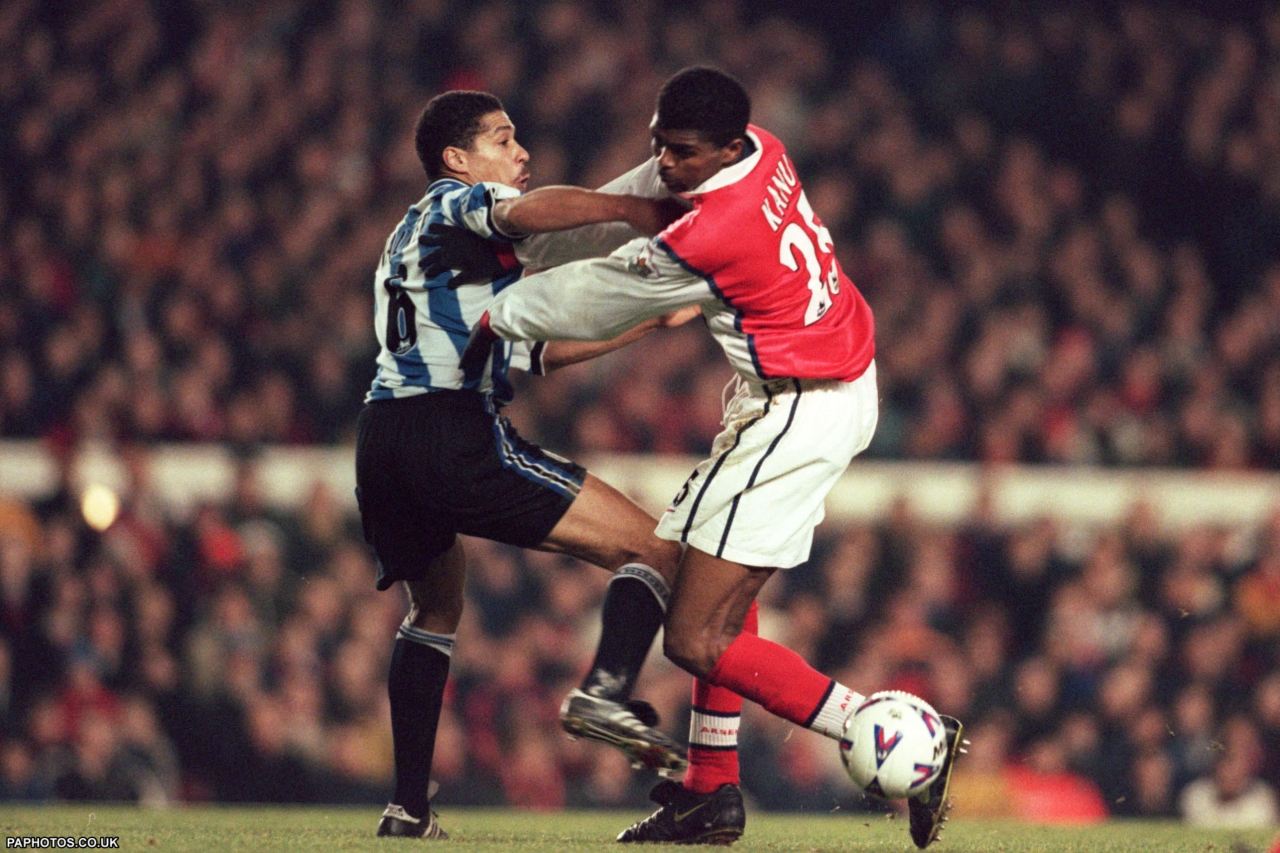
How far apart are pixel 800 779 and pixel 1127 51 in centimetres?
769

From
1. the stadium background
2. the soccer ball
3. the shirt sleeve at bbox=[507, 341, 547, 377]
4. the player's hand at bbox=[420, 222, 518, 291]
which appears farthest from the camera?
the stadium background

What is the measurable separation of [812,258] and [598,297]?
0.66m

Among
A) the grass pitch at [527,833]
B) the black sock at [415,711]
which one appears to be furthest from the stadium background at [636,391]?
the black sock at [415,711]

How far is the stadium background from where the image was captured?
32.7ft

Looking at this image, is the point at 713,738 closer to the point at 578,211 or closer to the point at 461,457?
the point at 461,457

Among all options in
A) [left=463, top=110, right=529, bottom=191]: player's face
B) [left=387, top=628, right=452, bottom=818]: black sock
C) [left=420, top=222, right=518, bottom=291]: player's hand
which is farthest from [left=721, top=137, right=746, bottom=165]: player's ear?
[left=387, top=628, right=452, bottom=818]: black sock

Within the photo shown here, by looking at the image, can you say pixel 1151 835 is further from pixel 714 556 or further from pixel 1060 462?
pixel 1060 462

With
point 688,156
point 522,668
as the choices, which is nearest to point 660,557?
point 688,156

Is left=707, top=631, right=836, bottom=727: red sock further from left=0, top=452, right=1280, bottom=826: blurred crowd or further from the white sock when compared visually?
left=0, top=452, right=1280, bottom=826: blurred crowd

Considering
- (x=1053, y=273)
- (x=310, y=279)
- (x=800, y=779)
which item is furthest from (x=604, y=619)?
(x=1053, y=273)

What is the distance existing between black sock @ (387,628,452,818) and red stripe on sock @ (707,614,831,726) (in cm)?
99

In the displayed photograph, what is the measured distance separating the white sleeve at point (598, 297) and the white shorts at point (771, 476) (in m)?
0.42

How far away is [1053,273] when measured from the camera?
12.9 m

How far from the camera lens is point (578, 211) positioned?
5090mm
